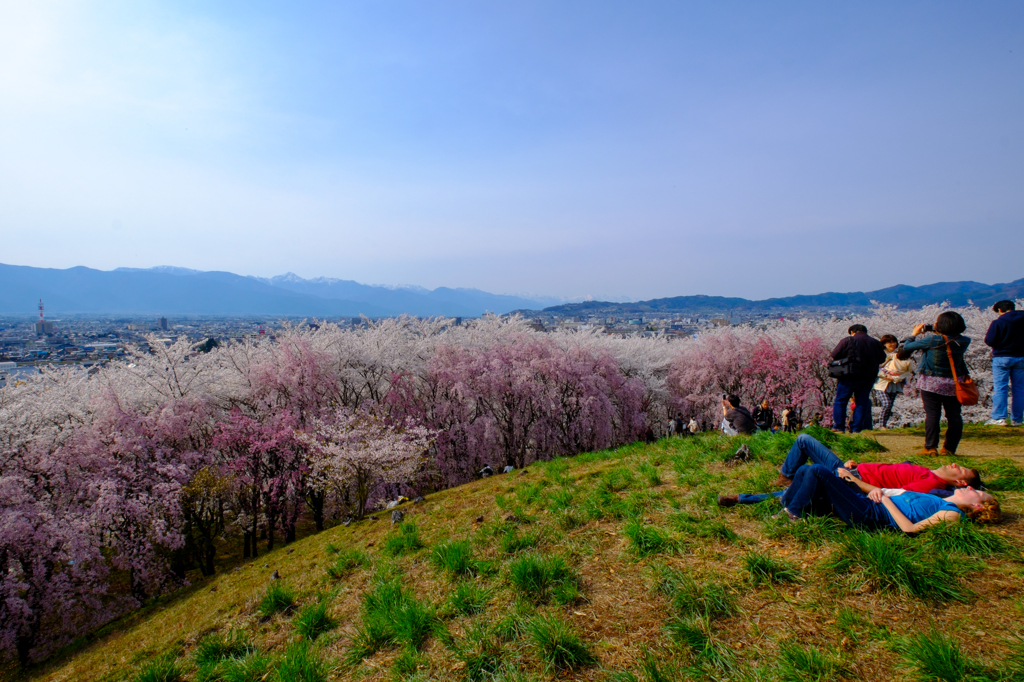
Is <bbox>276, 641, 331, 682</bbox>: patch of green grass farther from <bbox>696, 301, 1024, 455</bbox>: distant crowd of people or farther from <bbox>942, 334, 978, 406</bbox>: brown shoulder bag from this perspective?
<bbox>942, 334, 978, 406</bbox>: brown shoulder bag

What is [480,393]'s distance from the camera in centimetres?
2109

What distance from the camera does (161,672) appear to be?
461 cm

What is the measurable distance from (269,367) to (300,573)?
13.2m

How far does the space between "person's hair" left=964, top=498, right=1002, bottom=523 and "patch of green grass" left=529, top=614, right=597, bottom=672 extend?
3728 mm

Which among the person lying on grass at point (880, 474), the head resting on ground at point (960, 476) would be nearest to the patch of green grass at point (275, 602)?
the person lying on grass at point (880, 474)

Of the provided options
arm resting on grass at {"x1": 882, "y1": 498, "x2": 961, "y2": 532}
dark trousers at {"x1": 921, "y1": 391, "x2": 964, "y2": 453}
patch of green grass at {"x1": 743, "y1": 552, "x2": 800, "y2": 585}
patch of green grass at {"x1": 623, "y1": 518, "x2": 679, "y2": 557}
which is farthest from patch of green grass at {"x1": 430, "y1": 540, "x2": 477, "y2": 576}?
dark trousers at {"x1": 921, "y1": 391, "x2": 964, "y2": 453}

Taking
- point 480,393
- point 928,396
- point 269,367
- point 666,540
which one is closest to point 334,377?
point 269,367

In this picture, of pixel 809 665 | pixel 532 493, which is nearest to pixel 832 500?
pixel 809 665

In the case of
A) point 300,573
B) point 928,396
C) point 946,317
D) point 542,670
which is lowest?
point 300,573

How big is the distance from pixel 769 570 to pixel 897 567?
36.1 inches

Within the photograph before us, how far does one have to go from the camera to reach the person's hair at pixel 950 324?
21.0 feet

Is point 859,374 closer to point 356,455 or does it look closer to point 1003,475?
point 1003,475

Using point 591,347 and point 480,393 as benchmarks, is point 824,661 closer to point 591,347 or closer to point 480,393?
point 480,393

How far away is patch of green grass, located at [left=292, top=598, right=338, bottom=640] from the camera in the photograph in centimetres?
476
